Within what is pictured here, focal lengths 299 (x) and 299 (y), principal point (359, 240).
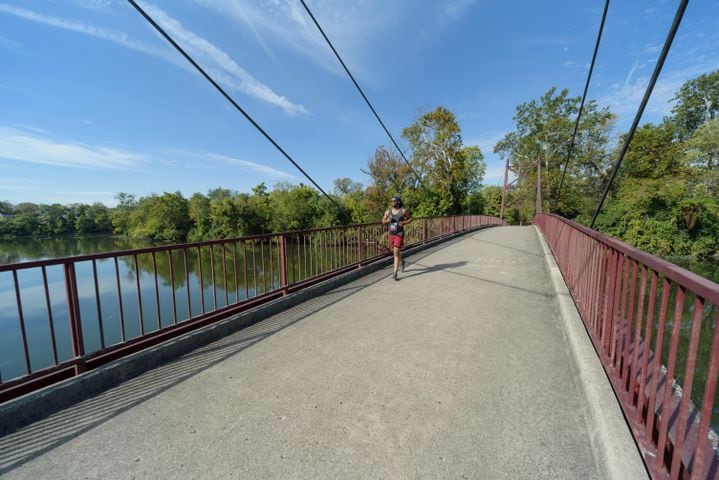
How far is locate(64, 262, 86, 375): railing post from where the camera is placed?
268cm

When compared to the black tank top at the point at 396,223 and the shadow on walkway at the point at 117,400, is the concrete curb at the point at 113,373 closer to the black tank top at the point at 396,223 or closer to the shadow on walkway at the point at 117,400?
the shadow on walkway at the point at 117,400

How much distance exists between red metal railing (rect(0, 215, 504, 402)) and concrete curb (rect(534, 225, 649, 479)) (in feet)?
8.75

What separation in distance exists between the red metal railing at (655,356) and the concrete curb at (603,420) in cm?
6

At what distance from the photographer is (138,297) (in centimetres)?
314

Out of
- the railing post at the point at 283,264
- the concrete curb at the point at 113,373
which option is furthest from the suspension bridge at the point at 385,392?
the railing post at the point at 283,264

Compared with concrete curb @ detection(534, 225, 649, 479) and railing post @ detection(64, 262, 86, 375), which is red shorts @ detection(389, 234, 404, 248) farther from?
railing post @ detection(64, 262, 86, 375)

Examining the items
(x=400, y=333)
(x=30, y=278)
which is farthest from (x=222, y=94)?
(x=30, y=278)

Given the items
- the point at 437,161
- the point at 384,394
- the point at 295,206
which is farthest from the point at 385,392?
the point at 295,206

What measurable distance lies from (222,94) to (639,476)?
17.1ft

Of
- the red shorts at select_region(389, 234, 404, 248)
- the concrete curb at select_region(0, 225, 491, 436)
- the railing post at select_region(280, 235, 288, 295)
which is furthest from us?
the red shorts at select_region(389, 234, 404, 248)

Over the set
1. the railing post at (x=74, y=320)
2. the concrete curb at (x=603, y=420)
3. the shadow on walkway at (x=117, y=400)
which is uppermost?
the railing post at (x=74, y=320)

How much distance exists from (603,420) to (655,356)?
0.70 meters

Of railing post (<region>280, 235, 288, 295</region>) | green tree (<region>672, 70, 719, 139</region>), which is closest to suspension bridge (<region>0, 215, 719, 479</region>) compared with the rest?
railing post (<region>280, 235, 288, 295</region>)

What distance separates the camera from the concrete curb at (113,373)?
89.3 inches
